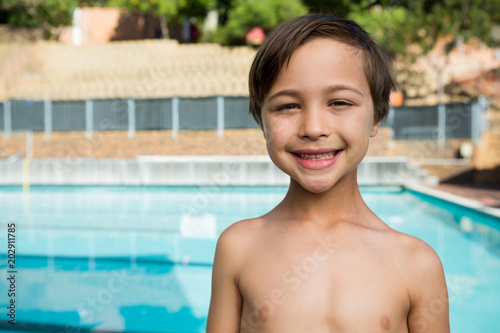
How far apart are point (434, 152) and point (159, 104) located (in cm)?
1142

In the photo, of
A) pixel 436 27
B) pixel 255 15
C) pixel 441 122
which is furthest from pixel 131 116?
pixel 436 27

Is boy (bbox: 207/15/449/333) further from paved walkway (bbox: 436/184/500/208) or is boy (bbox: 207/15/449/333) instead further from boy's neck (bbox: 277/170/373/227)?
paved walkway (bbox: 436/184/500/208)

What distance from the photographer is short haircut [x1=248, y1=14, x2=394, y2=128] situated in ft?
4.09

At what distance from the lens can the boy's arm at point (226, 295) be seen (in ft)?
4.49

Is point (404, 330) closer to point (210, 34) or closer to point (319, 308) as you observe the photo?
point (319, 308)

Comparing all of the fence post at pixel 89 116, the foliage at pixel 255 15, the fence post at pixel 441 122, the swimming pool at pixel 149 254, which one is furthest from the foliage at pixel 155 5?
the swimming pool at pixel 149 254

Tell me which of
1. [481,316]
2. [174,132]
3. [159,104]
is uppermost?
[159,104]

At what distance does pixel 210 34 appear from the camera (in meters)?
30.9

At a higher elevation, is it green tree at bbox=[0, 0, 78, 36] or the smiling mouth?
green tree at bbox=[0, 0, 78, 36]

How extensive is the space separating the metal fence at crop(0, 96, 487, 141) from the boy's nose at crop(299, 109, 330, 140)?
59.7 feet

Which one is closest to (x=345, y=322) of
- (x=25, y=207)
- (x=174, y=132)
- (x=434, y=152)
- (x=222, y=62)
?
(x=25, y=207)

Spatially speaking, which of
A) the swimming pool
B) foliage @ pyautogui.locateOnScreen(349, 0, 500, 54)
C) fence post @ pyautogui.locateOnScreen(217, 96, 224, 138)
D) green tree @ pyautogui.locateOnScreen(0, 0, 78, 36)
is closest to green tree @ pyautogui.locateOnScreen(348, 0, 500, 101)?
foliage @ pyautogui.locateOnScreen(349, 0, 500, 54)

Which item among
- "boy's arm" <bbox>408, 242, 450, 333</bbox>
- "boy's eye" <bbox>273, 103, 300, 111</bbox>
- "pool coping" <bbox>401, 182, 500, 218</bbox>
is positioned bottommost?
"pool coping" <bbox>401, 182, 500, 218</bbox>

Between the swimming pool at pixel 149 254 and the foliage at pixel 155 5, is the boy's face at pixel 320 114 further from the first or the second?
the foliage at pixel 155 5
